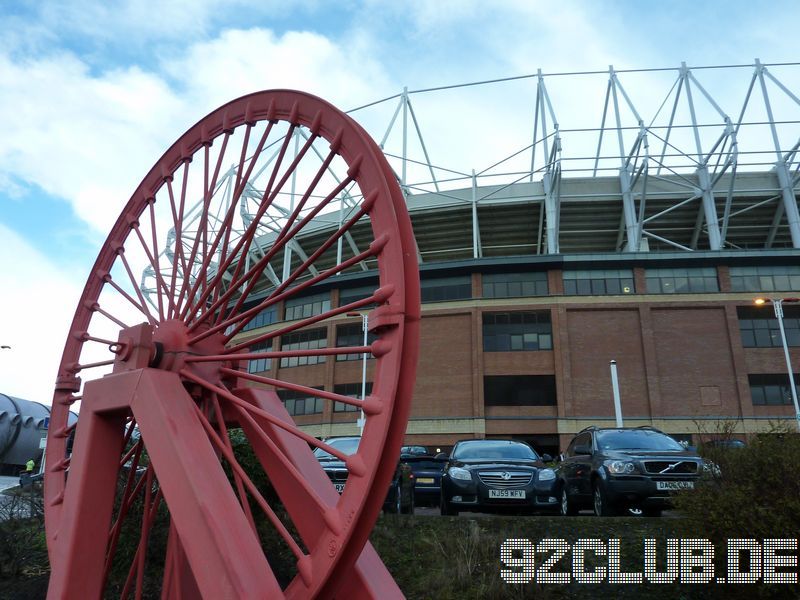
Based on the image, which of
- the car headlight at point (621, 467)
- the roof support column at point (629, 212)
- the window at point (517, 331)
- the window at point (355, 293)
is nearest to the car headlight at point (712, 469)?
the car headlight at point (621, 467)

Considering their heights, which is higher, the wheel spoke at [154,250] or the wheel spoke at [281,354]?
the wheel spoke at [154,250]

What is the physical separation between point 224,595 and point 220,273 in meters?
2.40

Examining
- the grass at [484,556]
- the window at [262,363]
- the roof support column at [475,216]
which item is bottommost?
the grass at [484,556]

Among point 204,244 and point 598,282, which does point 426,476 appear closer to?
point 204,244

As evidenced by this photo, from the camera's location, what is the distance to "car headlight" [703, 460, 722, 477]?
597 centimetres

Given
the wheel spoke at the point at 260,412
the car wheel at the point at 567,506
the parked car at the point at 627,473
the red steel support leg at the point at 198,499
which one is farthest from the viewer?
the car wheel at the point at 567,506

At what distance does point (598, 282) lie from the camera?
35188 millimetres

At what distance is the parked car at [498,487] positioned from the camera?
28.9ft

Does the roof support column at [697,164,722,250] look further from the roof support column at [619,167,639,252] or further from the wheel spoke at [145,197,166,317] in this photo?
the wheel spoke at [145,197,166,317]

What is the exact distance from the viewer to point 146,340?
4.43 metres

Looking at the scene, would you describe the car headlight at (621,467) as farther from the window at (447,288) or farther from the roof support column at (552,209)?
the roof support column at (552,209)

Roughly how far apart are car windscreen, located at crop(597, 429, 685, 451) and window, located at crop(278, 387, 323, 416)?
28.7 m

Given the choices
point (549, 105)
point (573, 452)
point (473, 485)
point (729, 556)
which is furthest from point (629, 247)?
point (729, 556)

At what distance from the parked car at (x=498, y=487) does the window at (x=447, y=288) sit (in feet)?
89.3
